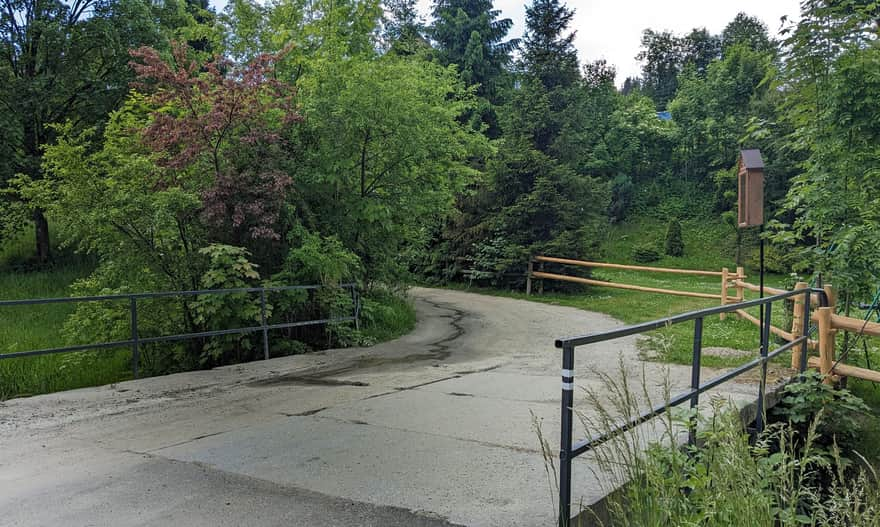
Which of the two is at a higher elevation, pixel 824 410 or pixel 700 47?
pixel 700 47

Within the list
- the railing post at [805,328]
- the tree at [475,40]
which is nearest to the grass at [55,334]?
Answer: the railing post at [805,328]

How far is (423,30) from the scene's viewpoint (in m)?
34.2

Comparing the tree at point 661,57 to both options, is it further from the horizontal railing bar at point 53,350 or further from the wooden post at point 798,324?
the horizontal railing bar at point 53,350

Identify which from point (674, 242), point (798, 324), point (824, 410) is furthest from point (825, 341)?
point (674, 242)

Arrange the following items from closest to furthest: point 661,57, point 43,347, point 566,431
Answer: point 566,431 → point 43,347 → point 661,57

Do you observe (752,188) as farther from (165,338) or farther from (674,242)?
(674,242)

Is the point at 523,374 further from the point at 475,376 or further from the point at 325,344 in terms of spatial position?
the point at 325,344

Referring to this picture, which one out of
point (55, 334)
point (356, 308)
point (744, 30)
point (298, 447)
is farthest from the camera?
point (744, 30)

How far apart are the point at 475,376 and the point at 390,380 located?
1.08 meters

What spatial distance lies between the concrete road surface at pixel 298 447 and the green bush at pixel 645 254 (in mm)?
23032

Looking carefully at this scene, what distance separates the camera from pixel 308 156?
10383 mm

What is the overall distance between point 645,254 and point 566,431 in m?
29.3

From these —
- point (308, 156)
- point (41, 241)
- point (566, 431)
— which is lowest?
point (566, 431)

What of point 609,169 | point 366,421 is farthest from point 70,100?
point 609,169
